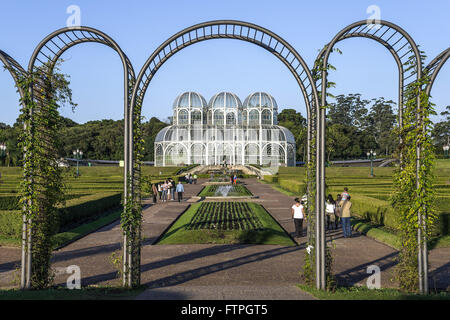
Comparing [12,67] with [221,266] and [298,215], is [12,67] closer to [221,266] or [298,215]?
[221,266]

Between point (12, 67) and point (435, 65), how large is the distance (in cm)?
687

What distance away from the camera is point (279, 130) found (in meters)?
58.4

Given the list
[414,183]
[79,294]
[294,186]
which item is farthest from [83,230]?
[294,186]

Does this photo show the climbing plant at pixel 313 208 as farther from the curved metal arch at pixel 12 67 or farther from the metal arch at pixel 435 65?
the curved metal arch at pixel 12 67

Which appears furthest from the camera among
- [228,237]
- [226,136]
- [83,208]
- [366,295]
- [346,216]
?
[226,136]

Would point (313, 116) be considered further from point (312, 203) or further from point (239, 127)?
point (239, 127)

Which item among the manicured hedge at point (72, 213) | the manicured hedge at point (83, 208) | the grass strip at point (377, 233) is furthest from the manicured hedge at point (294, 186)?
the manicured hedge at point (83, 208)

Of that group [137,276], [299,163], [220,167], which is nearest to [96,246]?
[137,276]

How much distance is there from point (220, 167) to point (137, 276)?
48.2m

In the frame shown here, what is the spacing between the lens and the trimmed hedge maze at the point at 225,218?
1300 centimetres

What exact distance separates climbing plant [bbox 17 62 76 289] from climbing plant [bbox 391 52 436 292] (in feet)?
19.0

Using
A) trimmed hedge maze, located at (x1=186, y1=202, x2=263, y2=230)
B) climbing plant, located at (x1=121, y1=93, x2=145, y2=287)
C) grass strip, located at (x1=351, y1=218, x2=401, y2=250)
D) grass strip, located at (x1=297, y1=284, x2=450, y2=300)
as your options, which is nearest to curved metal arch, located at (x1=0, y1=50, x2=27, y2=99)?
climbing plant, located at (x1=121, y1=93, x2=145, y2=287)

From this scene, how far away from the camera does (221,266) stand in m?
8.49

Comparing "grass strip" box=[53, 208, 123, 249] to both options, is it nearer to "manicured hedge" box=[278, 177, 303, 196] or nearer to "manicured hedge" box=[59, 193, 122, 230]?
"manicured hedge" box=[59, 193, 122, 230]
